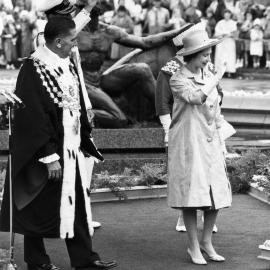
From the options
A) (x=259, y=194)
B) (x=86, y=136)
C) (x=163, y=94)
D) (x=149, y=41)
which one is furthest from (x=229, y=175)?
(x=86, y=136)

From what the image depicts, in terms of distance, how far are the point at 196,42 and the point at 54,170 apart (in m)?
1.60

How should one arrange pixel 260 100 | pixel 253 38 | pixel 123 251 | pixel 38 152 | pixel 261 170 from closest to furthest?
pixel 38 152 → pixel 123 251 → pixel 261 170 → pixel 260 100 → pixel 253 38

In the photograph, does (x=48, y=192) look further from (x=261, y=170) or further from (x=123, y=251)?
(x=261, y=170)

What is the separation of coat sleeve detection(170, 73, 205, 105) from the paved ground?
4.10ft

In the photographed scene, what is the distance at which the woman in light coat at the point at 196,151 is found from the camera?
25.8ft

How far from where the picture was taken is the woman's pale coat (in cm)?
785

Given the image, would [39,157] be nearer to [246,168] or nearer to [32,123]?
[32,123]

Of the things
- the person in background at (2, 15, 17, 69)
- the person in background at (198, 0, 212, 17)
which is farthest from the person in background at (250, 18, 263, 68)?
the person in background at (2, 15, 17, 69)

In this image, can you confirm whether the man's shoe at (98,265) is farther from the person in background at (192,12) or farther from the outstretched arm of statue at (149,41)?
the person in background at (192,12)

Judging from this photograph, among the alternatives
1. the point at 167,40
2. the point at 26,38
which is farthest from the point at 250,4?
the point at 167,40

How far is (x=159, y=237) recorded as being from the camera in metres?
8.90

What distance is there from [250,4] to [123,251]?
19748 millimetres

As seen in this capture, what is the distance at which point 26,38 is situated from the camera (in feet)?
88.4

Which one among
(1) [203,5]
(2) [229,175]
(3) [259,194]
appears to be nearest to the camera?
(3) [259,194]
